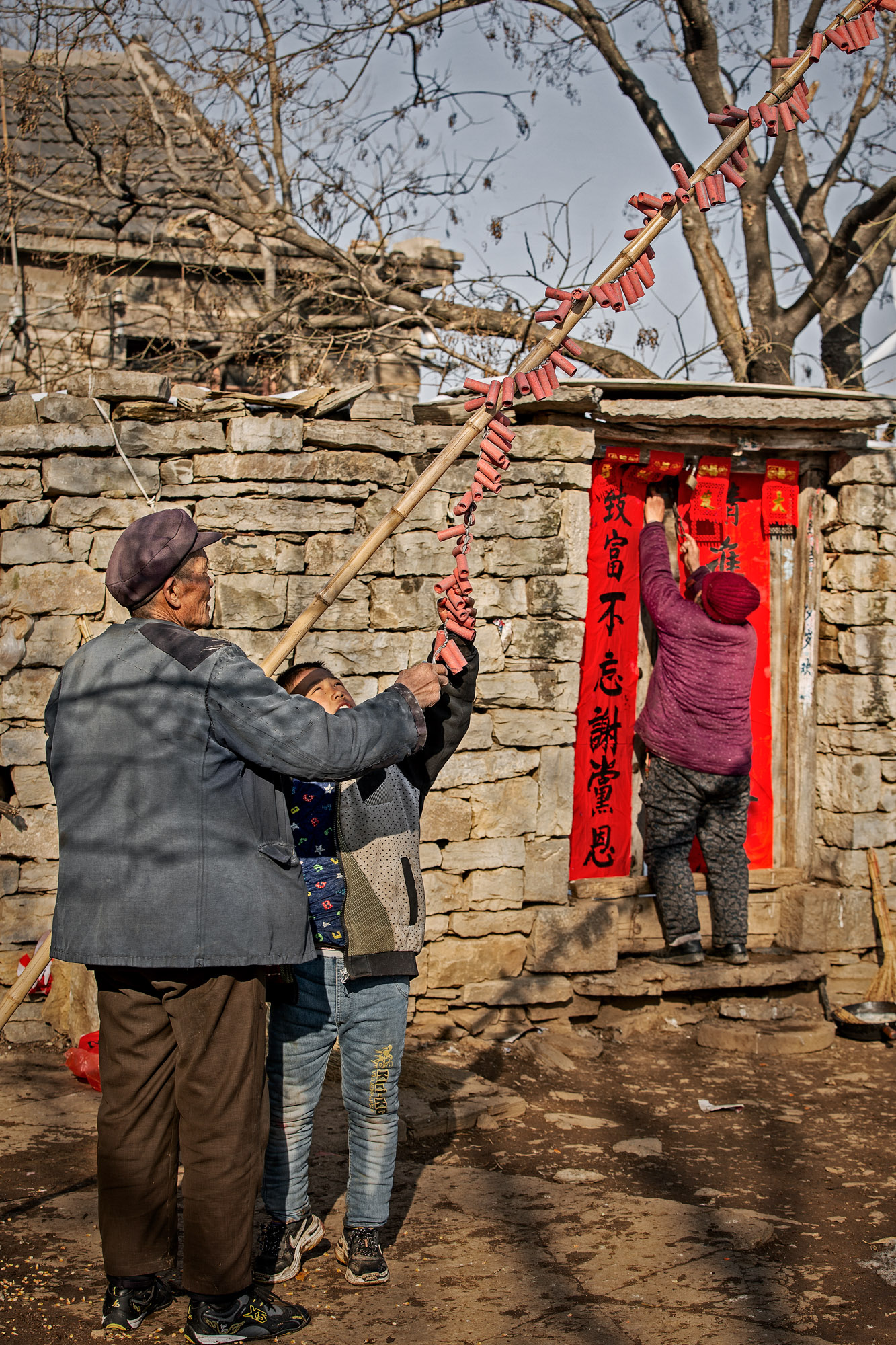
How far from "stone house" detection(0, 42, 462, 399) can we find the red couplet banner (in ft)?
8.67

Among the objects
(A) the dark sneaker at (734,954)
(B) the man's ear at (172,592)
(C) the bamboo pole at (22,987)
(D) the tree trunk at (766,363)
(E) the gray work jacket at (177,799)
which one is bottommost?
(A) the dark sneaker at (734,954)

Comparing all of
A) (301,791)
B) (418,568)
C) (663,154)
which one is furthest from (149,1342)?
(663,154)

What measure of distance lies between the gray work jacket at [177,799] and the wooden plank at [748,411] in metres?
3.25

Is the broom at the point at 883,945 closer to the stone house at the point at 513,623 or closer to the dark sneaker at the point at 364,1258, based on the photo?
the stone house at the point at 513,623

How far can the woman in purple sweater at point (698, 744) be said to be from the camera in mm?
5445

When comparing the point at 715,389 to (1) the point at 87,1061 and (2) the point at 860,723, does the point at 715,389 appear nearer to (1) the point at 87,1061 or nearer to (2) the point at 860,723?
(2) the point at 860,723

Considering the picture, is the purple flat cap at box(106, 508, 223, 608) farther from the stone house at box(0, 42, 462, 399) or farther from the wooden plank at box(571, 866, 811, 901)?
the stone house at box(0, 42, 462, 399)

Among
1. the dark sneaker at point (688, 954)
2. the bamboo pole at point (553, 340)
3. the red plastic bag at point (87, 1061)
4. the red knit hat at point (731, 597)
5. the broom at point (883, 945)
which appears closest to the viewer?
the bamboo pole at point (553, 340)

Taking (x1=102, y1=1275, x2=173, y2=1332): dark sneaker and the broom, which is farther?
the broom

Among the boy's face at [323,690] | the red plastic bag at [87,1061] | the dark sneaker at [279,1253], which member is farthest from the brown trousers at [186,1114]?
the red plastic bag at [87,1061]

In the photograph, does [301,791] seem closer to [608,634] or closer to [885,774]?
[608,634]

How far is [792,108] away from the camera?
263cm

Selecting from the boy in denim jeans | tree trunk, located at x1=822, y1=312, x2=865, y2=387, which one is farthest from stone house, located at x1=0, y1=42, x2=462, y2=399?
the boy in denim jeans

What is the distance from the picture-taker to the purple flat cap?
2.48 m
